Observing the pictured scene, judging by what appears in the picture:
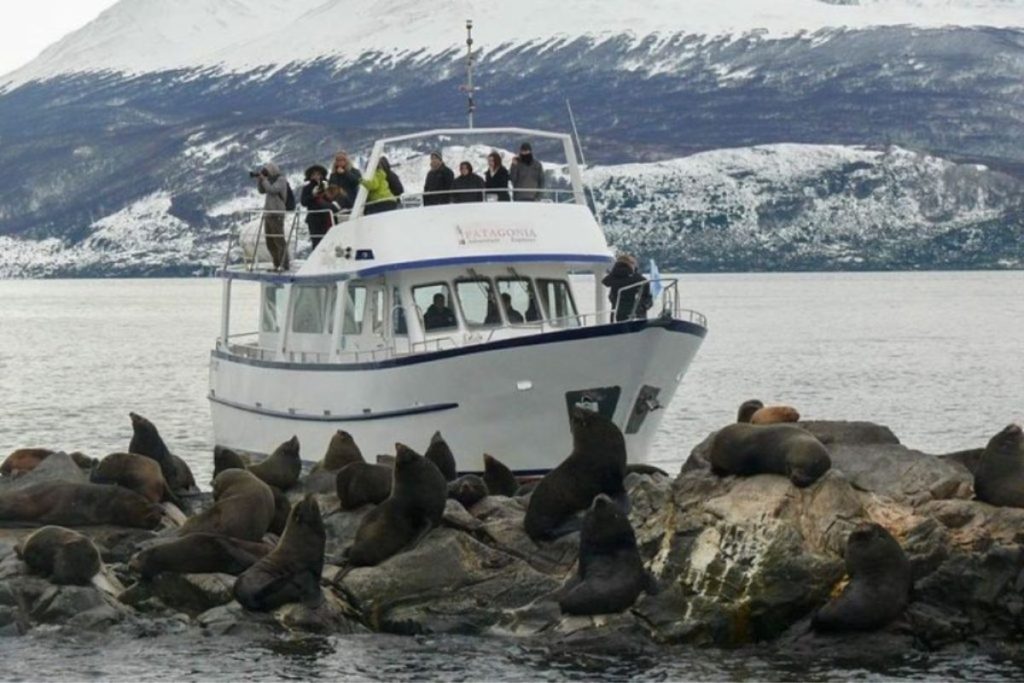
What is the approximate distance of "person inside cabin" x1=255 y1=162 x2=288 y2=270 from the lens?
123 ft

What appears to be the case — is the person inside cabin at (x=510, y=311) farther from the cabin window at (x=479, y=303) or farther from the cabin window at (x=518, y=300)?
the cabin window at (x=479, y=303)

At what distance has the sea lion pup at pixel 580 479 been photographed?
23.5 metres

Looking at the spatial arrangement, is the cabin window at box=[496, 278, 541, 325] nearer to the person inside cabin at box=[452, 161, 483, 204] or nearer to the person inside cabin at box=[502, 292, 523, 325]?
the person inside cabin at box=[502, 292, 523, 325]

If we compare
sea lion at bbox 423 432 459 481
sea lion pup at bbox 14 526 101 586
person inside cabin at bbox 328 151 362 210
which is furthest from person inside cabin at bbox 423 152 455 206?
sea lion pup at bbox 14 526 101 586

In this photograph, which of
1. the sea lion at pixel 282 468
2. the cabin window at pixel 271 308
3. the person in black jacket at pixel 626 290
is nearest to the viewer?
the sea lion at pixel 282 468

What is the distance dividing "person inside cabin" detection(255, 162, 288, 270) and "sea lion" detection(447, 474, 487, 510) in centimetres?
1283

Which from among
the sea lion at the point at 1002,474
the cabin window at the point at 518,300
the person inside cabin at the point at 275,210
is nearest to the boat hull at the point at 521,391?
the cabin window at the point at 518,300

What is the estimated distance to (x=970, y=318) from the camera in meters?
143

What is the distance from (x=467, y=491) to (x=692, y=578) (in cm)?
468

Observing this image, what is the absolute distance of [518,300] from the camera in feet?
113

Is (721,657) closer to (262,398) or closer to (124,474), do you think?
(124,474)

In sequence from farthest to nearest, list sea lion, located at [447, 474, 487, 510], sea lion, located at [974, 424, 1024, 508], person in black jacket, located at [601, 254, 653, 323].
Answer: person in black jacket, located at [601, 254, 653, 323], sea lion, located at [447, 474, 487, 510], sea lion, located at [974, 424, 1024, 508]

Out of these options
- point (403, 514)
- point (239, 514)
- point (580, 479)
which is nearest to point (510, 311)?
point (580, 479)

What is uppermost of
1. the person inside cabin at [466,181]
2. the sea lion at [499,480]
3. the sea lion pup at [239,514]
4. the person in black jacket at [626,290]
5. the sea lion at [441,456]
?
the person inside cabin at [466,181]
